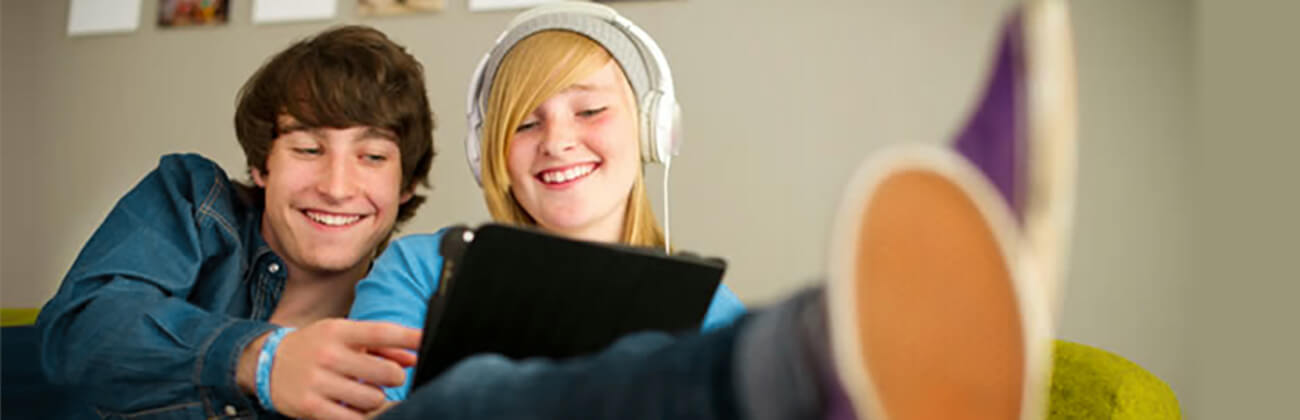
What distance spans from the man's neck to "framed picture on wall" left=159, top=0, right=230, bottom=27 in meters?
1.60

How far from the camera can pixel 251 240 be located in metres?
1.21

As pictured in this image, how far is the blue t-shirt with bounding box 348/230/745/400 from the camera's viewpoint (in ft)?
2.84

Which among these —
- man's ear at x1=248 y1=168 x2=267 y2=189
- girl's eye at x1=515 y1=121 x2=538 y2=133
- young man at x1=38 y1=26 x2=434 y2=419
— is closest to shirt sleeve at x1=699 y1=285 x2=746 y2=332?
girl's eye at x1=515 y1=121 x2=538 y2=133

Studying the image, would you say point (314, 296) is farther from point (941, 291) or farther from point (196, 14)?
point (196, 14)

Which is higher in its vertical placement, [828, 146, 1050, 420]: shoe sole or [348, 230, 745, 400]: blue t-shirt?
[828, 146, 1050, 420]: shoe sole

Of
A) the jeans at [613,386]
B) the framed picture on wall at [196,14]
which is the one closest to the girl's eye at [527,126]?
the jeans at [613,386]

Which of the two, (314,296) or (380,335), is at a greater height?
(380,335)

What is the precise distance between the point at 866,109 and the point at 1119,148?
62cm

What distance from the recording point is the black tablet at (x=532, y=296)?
602 mm

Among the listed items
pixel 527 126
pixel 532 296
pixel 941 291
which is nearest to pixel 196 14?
pixel 527 126

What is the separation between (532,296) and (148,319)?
0.56 metres

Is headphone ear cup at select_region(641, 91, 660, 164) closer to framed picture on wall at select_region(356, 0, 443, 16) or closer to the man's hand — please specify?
the man's hand

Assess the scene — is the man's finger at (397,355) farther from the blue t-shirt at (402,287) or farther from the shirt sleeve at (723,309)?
the shirt sleeve at (723,309)

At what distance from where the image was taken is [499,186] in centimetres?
103
